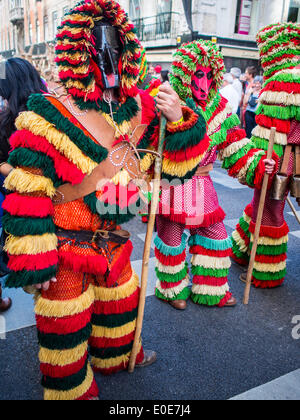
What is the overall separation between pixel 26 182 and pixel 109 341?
102cm

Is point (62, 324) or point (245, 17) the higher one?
point (245, 17)

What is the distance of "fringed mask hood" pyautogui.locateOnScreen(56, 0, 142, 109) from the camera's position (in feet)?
4.98

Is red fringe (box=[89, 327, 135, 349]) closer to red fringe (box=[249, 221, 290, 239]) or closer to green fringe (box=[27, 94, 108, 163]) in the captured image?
green fringe (box=[27, 94, 108, 163])

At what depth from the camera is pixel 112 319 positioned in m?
1.91

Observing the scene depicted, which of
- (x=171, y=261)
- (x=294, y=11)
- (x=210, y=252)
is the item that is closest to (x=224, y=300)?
(x=210, y=252)

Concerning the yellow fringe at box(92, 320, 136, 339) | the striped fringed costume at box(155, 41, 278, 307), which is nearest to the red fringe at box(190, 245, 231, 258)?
the striped fringed costume at box(155, 41, 278, 307)

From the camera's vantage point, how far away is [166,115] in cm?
171

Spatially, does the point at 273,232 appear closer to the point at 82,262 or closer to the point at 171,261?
the point at 171,261

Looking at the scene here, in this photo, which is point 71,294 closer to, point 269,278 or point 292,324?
point 292,324

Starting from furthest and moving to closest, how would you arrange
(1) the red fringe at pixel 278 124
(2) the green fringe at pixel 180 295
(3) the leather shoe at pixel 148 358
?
(2) the green fringe at pixel 180 295 < (1) the red fringe at pixel 278 124 < (3) the leather shoe at pixel 148 358

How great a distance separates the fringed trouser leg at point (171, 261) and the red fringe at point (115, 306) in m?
Answer: 0.94

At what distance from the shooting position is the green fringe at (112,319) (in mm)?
1908

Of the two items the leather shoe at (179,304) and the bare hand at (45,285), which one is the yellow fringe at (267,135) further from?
the bare hand at (45,285)

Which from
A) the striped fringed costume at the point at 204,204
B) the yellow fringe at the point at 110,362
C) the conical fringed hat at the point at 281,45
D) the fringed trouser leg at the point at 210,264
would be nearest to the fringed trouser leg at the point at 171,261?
the striped fringed costume at the point at 204,204
